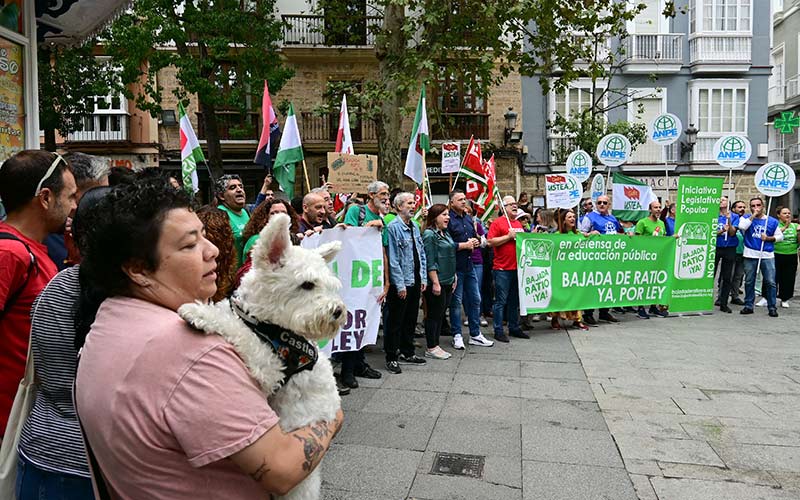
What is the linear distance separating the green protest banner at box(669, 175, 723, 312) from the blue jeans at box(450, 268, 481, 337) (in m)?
4.31

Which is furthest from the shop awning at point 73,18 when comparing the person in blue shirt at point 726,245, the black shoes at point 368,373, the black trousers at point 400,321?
the person in blue shirt at point 726,245

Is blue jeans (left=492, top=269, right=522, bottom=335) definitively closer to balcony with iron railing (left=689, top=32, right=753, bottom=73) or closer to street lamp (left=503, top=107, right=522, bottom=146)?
street lamp (left=503, top=107, right=522, bottom=146)

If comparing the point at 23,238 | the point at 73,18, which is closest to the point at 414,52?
the point at 73,18

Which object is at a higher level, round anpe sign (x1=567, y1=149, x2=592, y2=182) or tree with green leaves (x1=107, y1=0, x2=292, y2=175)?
tree with green leaves (x1=107, y1=0, x2=292, y2=175)

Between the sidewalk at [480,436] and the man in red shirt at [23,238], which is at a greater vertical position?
the man in red shirt at [23,238]

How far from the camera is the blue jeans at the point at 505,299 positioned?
8.60m

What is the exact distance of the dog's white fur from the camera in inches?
61.9

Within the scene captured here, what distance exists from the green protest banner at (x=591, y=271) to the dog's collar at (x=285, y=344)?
716 centimetres

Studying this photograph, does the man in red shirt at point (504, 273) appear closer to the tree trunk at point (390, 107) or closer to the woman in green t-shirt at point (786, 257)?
the tree trunk at point (390, 107)

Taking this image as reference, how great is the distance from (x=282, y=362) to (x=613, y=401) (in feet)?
15.4

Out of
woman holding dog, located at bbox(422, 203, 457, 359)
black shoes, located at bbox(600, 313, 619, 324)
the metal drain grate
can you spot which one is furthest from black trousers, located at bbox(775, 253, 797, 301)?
the metal drain grate

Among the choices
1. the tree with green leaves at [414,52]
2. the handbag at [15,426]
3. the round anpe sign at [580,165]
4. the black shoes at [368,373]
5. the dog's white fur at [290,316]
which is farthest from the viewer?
the tree with green leaves at [414,52]

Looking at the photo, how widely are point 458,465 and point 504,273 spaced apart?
190 inches

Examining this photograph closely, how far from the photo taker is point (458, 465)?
409cm
